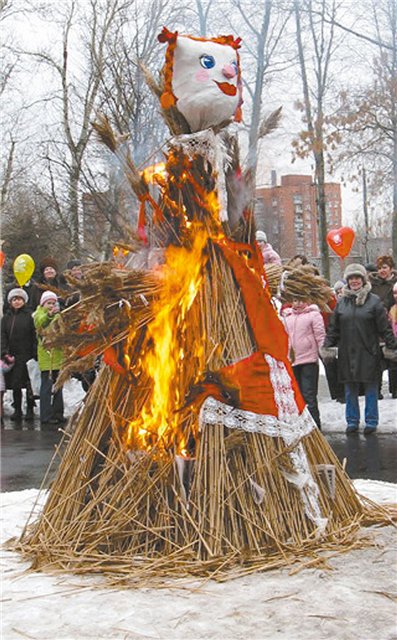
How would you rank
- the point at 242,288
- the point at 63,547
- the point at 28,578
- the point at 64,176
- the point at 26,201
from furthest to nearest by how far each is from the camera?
the point at 26,201 → the point at 64,176 → the point at 242,288 → the point at 63,547 → the point at 28,578

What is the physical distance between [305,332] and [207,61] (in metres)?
5.42

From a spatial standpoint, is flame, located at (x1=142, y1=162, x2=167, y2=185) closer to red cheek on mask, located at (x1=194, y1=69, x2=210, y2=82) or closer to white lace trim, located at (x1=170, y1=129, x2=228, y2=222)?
white lace trim, located at (x1=170, y1=129, x2=228, y2=222)

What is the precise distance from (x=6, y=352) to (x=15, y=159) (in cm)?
1594

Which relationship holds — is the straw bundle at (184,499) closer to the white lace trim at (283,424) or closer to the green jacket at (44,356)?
the white lace trim at (283,424)

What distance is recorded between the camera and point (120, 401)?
4676mm

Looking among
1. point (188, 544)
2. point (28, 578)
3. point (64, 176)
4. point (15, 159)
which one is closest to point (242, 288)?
point (188, 544)

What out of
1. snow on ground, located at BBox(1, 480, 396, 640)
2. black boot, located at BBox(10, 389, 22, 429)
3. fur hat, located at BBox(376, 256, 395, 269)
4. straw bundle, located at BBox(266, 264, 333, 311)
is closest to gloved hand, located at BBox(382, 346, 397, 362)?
fur hat, located at BBox(376, 256, 395, 269)

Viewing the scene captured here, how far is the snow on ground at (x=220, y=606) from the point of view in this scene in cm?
332

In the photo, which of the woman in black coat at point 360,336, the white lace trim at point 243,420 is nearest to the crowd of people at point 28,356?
the woman in black coat at point 360,336

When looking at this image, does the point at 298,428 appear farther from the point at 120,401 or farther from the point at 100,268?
the point at 100,268

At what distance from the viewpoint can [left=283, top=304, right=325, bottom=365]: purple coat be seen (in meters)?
9.98

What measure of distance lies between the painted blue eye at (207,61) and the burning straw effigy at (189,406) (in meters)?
0.01

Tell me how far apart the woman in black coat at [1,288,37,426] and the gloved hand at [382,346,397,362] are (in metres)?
4.63

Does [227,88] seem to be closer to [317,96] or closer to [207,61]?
[207,61]
